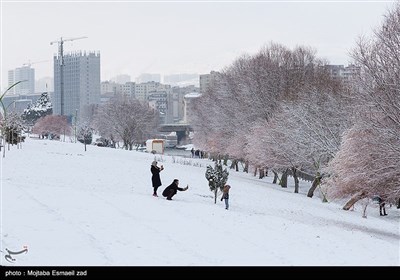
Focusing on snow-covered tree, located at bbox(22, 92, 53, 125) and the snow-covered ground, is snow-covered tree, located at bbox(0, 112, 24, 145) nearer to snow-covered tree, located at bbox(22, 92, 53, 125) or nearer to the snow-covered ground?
the snow-covered ground

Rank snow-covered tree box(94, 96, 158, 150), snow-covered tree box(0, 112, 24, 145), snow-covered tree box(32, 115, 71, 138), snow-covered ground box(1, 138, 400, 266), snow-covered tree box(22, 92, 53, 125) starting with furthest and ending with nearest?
snow-covered tree box(22, 92, 53, 125), snow-covered tree box(32, 115, 71, 138), snow-covered tree box(94, 96, 158, 150), snow-covered tree box(0, 112, 24, 145), snow-covered ground box(1, 138, 400, 266)

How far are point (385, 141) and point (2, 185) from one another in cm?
1628

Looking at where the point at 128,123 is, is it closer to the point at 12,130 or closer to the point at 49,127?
the point at 49,127

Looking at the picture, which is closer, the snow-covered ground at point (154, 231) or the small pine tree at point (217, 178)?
the snow-covered ground at point (154, 231)

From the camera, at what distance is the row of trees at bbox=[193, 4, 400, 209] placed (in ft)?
78.8

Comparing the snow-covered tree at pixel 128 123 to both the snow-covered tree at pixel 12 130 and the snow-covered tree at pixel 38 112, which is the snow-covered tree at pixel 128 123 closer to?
the snow-covered tree at pixel 38 112

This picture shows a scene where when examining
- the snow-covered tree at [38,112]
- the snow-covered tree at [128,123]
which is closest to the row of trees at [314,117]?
the snow-covered tree at [128,123]

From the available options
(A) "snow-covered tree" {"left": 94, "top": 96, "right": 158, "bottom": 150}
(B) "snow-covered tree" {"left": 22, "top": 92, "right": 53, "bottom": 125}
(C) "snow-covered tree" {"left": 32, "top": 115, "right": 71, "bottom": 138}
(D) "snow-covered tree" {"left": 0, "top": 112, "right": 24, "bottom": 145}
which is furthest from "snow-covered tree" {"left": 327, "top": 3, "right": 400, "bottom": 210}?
(B) "snow-covered tree" {"left": 22, "top": 92, "right": 53, "bottom": 125}

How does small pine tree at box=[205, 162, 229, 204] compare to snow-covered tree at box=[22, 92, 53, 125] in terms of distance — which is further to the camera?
snow-covered tree at box=[22, 92, 53, 125]

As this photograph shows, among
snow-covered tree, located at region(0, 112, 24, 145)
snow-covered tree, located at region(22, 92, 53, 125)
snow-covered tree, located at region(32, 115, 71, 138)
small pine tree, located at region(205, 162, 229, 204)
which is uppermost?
snow-covered tree, located at region(22, 92, 53, 125)

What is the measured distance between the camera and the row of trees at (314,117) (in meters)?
24.0

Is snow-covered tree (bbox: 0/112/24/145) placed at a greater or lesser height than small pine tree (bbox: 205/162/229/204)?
greater

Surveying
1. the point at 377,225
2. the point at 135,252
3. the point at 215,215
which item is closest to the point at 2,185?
the point at 215,215
